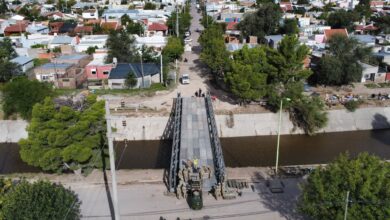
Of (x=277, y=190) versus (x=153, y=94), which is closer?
(x=277, y=190)

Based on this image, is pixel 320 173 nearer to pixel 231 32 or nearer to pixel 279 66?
pixel 279 66

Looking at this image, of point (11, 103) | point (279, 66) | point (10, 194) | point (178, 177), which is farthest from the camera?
point (279, 66)

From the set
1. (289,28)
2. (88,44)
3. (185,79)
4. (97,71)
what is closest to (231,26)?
(289,28)

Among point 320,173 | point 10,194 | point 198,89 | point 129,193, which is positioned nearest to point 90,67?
point 198,89

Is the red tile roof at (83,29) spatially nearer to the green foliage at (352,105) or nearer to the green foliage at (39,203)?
the green foliage at (352,105)

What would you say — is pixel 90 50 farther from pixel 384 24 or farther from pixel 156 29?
pixel 384 24

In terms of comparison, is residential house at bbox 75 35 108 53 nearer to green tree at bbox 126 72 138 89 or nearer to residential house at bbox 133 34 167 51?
residential house at bbox 133 34 167 51
